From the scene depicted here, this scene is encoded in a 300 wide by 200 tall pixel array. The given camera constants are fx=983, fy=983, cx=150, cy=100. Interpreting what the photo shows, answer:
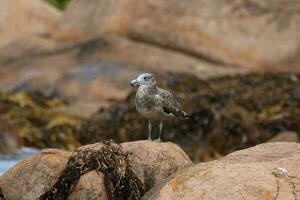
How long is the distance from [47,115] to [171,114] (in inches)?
340

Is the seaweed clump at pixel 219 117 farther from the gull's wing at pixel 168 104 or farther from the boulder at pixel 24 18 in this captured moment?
the boulder at pixel 24 18

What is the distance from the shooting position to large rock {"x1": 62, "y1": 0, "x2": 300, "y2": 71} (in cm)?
1975

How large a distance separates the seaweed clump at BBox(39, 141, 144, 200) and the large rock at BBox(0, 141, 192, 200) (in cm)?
6

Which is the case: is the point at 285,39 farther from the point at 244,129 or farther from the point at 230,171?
the point at 230,171

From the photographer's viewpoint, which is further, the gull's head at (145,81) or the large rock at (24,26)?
the large rock at (24,26)

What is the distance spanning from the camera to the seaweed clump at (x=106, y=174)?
26.6 ft

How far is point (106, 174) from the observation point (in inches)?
322

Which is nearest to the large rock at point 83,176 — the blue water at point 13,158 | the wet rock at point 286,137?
the blue water at point 13,158

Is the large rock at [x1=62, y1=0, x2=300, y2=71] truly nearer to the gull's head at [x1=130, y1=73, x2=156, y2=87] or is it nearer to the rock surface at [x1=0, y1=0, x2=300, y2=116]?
the rock surface at [x1=0, y1=0, x2=300, y2=116]

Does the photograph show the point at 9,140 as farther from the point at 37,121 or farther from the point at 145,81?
the point at 145,81

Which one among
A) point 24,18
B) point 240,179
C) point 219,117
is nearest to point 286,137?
point 219,117

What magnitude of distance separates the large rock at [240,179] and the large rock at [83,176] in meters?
0.44

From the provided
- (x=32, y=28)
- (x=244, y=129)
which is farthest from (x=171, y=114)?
(x=32, y=28)

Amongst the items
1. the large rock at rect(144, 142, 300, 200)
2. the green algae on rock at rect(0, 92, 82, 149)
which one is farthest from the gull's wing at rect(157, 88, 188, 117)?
the green algae on rock at rect(0, 92, 82, 149)
